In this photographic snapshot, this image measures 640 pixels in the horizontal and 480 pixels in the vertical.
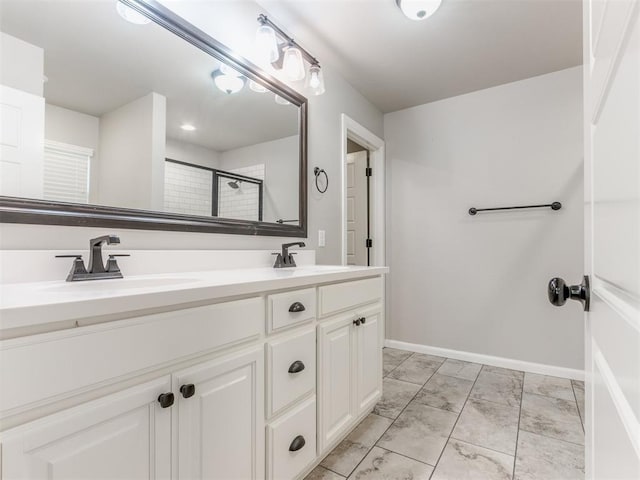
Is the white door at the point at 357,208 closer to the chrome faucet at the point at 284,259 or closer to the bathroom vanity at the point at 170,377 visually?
the chrome faucet at the point at 284,259

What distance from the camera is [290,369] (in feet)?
3.71

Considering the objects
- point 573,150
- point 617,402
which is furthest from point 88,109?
point 573,150

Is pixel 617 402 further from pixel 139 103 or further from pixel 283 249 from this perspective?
pixel 139 103

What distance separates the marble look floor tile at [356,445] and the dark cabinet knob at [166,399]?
97cm

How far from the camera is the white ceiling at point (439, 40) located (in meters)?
1.79

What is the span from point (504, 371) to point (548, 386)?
31 centimetres

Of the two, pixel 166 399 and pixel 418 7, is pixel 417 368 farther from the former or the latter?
pixel 418 7

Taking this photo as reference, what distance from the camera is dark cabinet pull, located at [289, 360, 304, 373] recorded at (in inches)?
44.8

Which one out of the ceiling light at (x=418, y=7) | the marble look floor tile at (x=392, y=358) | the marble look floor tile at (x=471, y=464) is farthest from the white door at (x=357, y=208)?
the marble look floor tile at (x=471, y=464)

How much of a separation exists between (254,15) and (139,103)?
0.91 metres

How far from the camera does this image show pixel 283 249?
1739 millimetres

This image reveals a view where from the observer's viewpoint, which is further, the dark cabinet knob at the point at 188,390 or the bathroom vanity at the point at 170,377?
the dark cabinet knob at the point at 188,390

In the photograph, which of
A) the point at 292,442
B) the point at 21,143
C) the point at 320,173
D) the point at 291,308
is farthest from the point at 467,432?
the point at 21,143

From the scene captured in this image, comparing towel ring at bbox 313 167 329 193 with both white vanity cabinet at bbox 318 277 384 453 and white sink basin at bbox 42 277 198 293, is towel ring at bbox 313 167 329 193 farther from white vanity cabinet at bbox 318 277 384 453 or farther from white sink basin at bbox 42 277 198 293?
white sink basin at bbox 42 277 198 293
